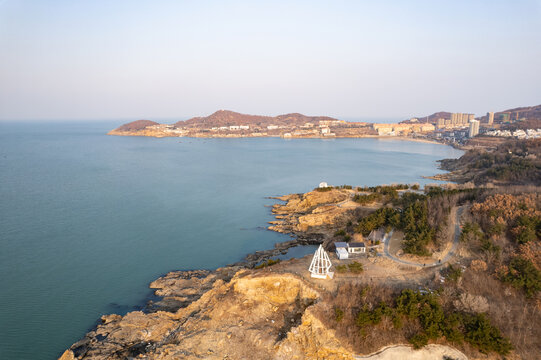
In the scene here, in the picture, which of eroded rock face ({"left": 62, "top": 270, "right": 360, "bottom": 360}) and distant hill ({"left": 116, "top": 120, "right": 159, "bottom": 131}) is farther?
distant hill ({"left": 116, "top": 120, "right": 159, "bottom": 131})

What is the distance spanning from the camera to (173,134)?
97000 millimetres

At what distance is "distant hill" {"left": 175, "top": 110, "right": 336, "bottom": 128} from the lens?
11581cm

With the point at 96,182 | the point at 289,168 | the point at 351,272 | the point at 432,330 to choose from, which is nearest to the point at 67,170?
the point at 96,182

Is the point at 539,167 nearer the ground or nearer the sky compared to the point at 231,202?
nearer the sky

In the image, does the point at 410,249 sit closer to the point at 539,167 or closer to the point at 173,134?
the point at 539,167

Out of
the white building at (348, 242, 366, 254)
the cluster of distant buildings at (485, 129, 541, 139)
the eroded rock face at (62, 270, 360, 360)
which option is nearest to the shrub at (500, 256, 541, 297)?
the white building at (348, 242, 366, 254)

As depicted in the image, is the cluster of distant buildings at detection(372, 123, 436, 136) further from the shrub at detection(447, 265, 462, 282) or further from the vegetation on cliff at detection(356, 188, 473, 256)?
the shrub at detection(447, 265, 462, 282)

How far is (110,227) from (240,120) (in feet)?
343

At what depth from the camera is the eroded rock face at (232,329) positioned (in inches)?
368

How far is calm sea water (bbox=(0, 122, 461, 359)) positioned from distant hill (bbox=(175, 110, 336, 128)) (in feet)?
234

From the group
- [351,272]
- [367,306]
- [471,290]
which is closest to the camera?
[367,306]

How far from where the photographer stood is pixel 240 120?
400ft

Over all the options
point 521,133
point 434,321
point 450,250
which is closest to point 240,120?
point 521,133

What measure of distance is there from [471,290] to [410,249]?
3100 millimetres
